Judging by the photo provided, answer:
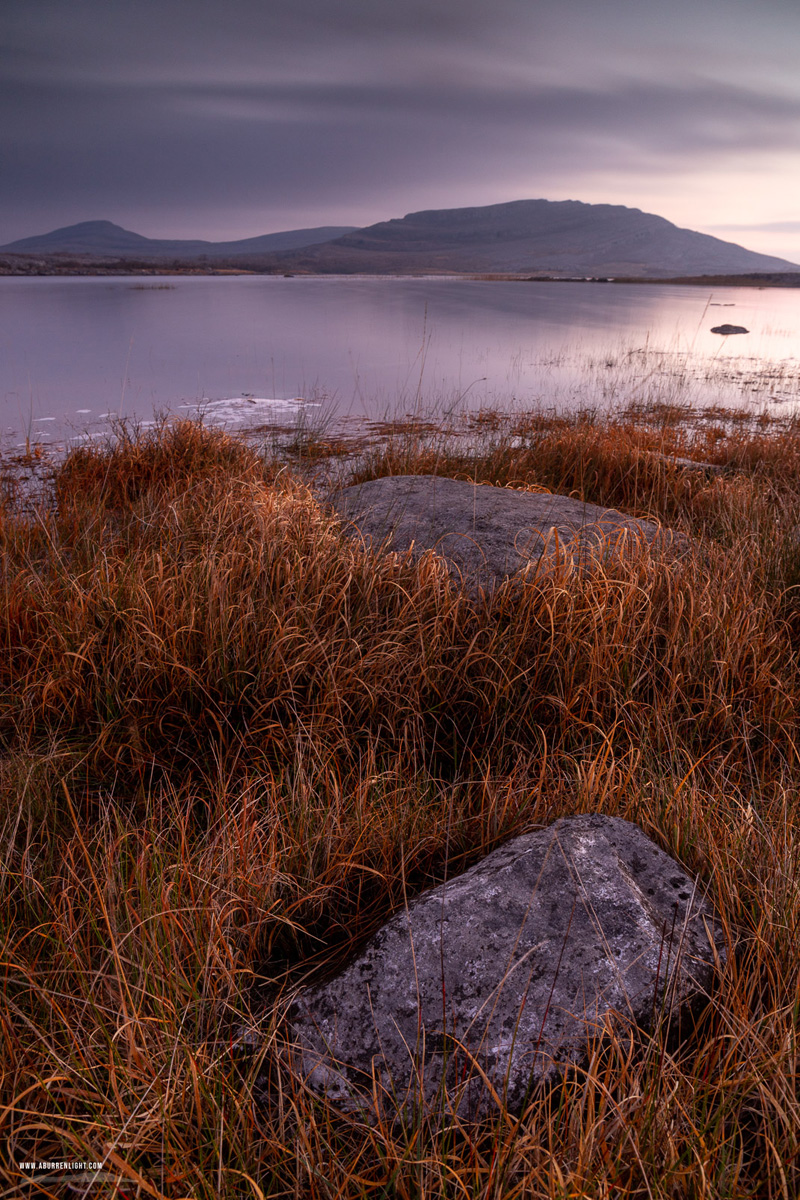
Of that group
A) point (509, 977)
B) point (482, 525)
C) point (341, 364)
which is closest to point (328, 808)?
point (509, 977)

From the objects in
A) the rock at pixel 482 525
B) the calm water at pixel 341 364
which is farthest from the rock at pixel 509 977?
the calm water at pixel 341 364

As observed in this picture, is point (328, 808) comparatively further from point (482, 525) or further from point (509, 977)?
point (482, 525)

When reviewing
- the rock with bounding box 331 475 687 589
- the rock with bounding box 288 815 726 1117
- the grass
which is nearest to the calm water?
the rock with bounding box 331 475 687 589

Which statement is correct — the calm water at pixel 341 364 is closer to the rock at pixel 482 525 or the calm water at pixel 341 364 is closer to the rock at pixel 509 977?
the rock at pixel 482 525

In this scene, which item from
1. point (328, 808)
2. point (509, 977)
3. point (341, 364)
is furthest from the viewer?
point (341, 364)

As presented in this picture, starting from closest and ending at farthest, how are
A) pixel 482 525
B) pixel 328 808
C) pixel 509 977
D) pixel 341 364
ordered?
1. pixel 509 977
2. pixel 328 808
3. pixel 482 525
4. pixel 341 364

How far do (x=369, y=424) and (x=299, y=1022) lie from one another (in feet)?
27.3

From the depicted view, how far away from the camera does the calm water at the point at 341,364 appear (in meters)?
9.55

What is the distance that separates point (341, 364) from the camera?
13.5 m

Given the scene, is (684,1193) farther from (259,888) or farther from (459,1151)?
(259,888)

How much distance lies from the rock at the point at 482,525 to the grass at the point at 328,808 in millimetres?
244

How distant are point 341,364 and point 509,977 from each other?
1345 cm

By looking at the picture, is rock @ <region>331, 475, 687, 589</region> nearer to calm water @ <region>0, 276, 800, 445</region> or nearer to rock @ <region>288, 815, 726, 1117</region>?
rock @ <region>288, 815, 726, 1117</region>

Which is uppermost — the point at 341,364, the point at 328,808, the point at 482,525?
the point at 341,364
